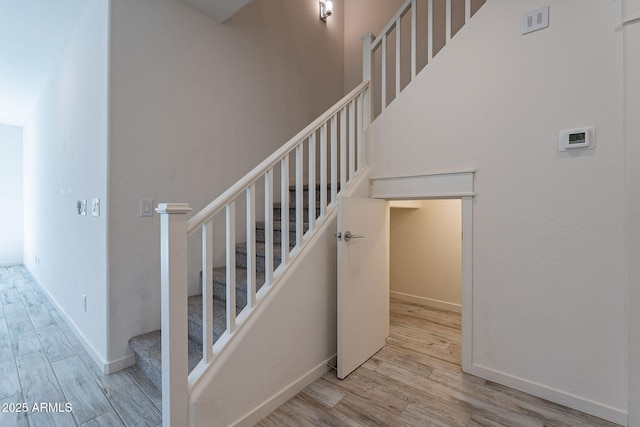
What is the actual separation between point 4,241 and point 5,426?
6017 mm

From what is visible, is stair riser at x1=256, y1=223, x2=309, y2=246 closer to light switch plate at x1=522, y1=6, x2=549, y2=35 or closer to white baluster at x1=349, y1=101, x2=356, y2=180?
white baluster at x1=349, y1=101, x2=356, y2=180

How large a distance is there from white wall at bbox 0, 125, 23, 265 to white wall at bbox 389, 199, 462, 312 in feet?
23.6

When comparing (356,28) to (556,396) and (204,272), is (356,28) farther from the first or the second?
(556,396)

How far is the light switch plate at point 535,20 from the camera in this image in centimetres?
183

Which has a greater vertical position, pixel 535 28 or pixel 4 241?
pixel 535 28

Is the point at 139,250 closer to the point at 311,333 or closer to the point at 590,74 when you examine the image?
the point at 311,333

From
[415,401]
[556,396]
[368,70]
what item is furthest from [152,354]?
[368,70]

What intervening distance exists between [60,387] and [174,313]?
4.63 ft

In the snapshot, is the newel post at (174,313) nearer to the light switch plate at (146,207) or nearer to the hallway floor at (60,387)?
the hallway floor at (60,387)

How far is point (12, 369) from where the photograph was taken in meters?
2.14

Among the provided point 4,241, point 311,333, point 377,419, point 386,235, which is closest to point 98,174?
point 311,333

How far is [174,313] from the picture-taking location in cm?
131

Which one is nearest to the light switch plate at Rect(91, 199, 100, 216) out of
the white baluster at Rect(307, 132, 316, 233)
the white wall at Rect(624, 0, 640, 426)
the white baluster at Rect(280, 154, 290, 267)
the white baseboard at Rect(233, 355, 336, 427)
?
the white baluster at Rect(280, 154, 290, 267)

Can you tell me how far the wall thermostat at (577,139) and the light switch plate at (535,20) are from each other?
70 cm
